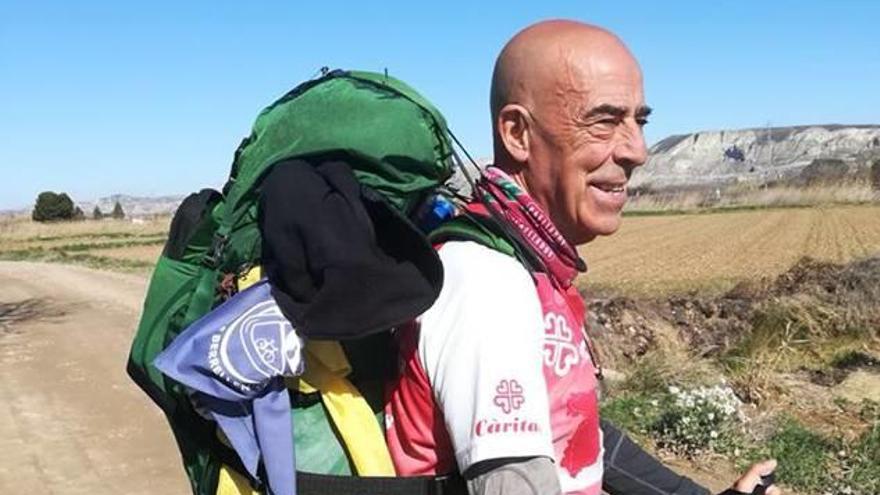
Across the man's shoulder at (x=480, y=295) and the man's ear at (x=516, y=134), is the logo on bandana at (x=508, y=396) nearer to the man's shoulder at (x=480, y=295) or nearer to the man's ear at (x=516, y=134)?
the man's shoulder at (x=480, y=295)

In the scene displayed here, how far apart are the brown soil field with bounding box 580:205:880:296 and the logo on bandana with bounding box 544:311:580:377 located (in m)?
14.9

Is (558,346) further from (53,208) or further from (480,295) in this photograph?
(53,208)

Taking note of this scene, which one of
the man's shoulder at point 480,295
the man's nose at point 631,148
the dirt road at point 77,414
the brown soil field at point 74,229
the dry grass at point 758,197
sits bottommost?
the dry grass at point 758,197

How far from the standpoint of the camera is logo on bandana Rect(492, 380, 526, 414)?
4.54 ft

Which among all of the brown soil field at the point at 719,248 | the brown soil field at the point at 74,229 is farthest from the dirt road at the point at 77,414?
the brown soil field at the point at 74,229

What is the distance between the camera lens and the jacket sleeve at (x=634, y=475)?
7.07 feet

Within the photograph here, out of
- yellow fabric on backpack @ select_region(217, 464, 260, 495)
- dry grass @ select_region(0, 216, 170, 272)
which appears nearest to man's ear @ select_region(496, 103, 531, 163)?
yellow fabric on backpack @ select_region(217, 464, 260, 495)

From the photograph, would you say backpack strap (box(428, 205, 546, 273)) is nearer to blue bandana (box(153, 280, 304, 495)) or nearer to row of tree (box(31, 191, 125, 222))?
blue bandana (box(153, 280, 304, 495))

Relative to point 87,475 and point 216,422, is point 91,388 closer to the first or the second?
point 87,475

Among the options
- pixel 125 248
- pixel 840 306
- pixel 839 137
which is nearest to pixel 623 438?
pixel 840 306

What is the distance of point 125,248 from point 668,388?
3076 cm

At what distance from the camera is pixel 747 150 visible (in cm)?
18562

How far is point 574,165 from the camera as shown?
1734mm

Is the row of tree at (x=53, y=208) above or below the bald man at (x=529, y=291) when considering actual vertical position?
below
